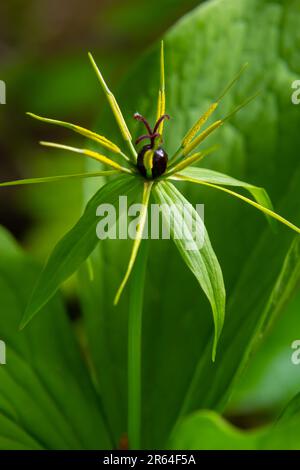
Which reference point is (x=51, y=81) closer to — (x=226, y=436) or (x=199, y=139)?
(x=199, y=139)

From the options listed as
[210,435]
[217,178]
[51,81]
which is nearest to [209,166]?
[217,178]

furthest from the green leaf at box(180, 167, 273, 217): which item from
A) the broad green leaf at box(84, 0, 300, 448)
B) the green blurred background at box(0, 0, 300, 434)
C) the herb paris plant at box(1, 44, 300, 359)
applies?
the green blurred background at box(0, 0, 300, 434)

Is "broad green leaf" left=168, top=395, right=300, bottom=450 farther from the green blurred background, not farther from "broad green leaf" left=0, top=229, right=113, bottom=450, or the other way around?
the green blurred background

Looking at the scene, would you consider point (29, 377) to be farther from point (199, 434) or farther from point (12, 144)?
point (12, 144)

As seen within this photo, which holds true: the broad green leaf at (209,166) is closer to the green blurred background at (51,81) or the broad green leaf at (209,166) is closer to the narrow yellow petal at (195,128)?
the narrow yellow petal at (195,128)

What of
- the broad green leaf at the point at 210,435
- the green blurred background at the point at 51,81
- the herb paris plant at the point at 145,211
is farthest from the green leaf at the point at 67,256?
the green blurred background at the point at 51,81
